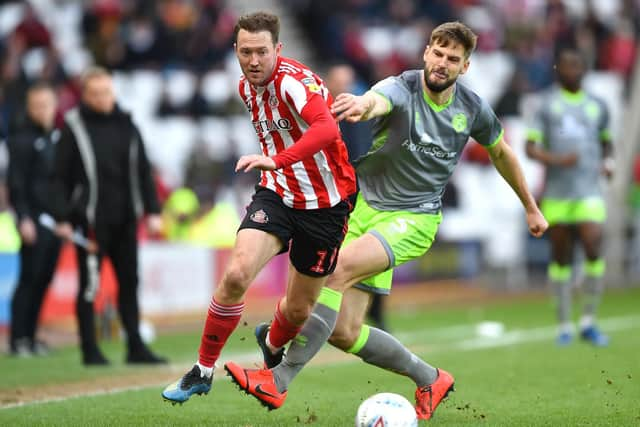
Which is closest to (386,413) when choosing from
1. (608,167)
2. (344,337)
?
(344,337)

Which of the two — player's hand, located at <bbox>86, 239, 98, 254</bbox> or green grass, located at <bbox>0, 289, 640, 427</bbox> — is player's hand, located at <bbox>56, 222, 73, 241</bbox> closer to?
player's hand, located at <bbox>86, 239, 98, 254</bbox>

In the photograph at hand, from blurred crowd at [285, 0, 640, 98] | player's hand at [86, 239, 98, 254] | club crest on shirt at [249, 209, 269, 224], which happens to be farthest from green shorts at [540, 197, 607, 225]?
blurred crowd at [285, 0, 640, 98]

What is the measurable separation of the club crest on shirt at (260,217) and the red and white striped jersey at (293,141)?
0.52 ft

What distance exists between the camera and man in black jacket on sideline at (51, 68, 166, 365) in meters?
9.84

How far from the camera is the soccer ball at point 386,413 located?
19.1 feet

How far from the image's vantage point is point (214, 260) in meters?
15.8

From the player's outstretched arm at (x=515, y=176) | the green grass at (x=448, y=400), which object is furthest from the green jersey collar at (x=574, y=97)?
the player's outstretched arm at (x=515, y=176)

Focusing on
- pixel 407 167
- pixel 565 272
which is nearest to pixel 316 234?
pixel 407 167

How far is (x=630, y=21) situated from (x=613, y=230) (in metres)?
6.12

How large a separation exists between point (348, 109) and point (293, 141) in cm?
60

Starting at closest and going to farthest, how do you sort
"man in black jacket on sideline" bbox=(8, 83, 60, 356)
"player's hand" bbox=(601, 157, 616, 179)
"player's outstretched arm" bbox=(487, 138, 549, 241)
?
"player's outstretched arm" bbox=(487, 138, 549, 241) < "man in black jacket on sideline" bbox=(8, 83, 60, 356) < "player's hand" bbox=(601, 157, 616, 179)

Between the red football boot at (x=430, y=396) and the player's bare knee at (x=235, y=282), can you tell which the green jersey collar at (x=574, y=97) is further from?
the player's bare knee at (x=235, y=282)

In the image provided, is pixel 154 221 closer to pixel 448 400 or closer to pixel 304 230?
pixel 448 400

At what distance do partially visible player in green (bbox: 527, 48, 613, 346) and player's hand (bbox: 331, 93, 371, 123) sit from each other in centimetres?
562
